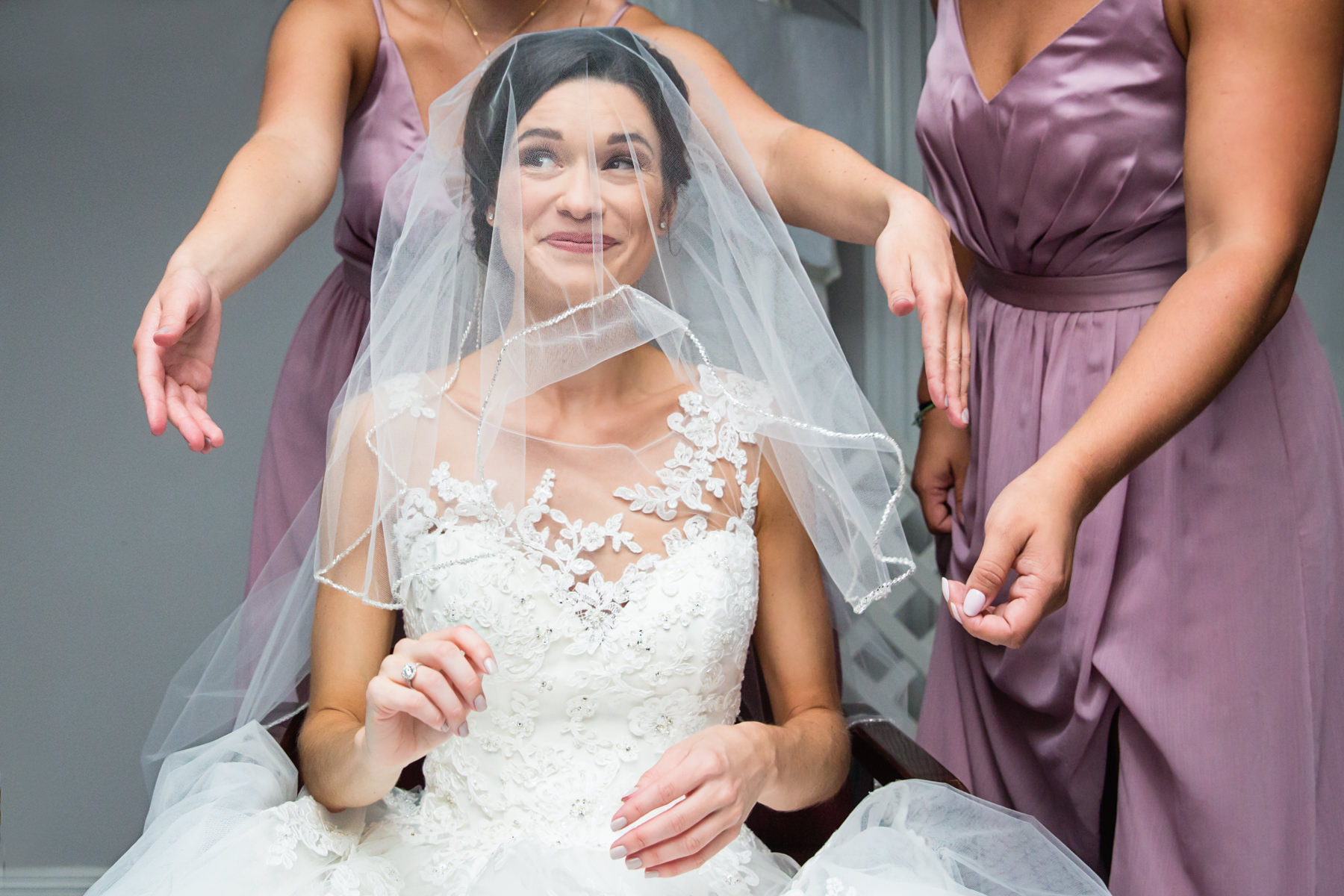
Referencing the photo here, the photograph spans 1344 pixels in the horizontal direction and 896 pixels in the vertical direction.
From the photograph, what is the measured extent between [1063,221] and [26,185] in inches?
76.8

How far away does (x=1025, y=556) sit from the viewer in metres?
0.95

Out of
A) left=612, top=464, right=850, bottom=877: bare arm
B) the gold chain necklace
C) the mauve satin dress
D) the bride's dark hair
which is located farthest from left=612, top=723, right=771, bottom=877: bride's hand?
the gold chain necklace

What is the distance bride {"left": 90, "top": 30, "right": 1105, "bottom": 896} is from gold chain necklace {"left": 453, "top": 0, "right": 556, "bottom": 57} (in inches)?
8.4

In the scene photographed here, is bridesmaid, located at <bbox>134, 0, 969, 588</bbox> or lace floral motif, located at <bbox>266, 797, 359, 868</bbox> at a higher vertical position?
bridesmaid, located at <bbox>134, 0, 969, 588</bbox>

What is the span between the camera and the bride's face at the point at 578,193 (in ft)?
3.87

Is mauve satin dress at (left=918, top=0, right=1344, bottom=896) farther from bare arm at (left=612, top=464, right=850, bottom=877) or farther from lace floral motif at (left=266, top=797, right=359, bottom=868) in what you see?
lace floral motif at (left=266, top=797, right=359, bottom=868)

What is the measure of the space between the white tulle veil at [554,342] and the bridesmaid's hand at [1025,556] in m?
0.19

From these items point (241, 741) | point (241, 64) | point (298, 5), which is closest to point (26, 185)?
point (241, 64)

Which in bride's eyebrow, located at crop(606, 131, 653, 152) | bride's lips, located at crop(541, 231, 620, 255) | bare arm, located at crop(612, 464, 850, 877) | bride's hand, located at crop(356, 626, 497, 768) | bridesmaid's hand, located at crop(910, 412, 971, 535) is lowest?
bare arm, located at crop(612, 464, 850, 877)

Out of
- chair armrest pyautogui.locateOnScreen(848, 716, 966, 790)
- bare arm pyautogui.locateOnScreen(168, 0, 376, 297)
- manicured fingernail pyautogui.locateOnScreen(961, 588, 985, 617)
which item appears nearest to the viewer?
manicured fingernail pyautogui.locateOnScreen(961, 588, 985, 617)

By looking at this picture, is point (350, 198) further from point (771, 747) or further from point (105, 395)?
point (105, 395)

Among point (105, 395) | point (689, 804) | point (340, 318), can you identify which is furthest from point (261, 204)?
point (105, 395)

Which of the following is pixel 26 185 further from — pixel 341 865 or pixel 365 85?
pixel 341 865

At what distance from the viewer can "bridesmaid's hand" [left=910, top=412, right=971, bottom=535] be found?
139 cm
